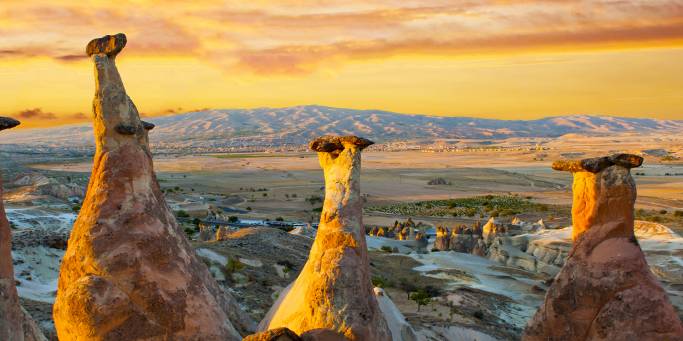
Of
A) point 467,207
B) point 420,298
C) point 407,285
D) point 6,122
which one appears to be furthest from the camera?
point 467,207

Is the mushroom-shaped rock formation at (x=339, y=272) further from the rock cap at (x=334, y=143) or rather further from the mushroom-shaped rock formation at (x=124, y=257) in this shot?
the mushroom-shaped rock formation at (x=124, y=257)

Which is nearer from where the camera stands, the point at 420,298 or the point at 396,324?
the point at 396,324

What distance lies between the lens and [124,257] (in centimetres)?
886

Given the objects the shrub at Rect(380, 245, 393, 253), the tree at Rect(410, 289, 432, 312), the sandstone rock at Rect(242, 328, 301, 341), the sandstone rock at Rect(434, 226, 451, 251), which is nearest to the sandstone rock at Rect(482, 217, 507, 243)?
the sandstone rock at Rect(434, 226, 451, 251)

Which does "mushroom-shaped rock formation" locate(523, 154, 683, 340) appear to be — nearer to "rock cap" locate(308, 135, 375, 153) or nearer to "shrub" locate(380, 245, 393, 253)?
"rock cap" locate(308, 135, 375, 153)

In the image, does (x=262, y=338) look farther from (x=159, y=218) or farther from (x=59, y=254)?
(x=59, y=254)

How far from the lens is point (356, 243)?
9773 mm

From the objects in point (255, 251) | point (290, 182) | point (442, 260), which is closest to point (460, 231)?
point (442, 260)

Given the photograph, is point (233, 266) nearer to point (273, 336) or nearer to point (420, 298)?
point (420, 298)

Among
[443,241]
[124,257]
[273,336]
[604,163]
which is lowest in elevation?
[443,241]

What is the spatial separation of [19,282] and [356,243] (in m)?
14.6

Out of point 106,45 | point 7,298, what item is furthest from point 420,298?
point 7,298

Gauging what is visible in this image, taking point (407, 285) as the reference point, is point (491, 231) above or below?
above

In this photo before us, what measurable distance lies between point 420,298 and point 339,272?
16.7 metres
